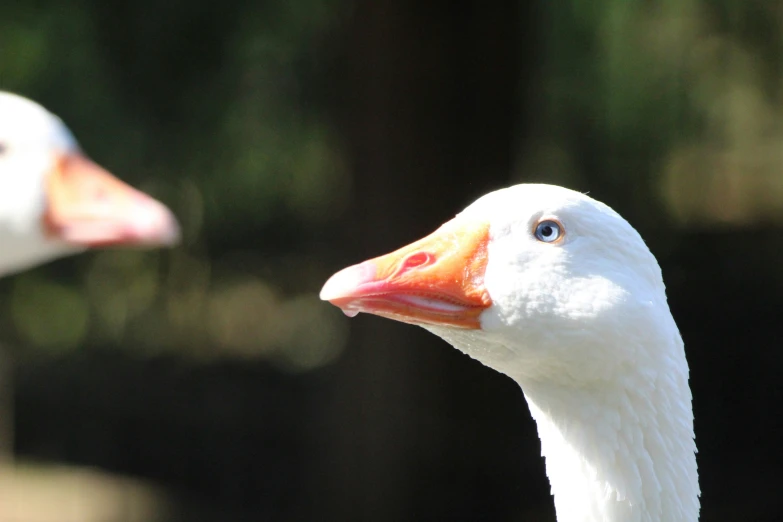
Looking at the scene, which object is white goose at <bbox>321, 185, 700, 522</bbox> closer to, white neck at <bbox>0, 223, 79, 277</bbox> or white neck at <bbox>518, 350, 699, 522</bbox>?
white neck at <bbox>518, 350, 699, 522</bbox>

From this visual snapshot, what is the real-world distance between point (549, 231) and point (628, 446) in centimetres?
54

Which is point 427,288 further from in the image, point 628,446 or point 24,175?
point 24,175

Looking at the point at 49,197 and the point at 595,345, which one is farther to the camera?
the point at 49,197

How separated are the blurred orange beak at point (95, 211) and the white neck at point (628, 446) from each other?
5.36 feet

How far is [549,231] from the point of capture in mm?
2355

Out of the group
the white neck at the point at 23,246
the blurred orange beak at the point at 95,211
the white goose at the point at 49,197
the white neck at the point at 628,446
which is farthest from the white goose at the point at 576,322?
the white neck at the point at 23,246

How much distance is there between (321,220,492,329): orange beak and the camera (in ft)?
7.72

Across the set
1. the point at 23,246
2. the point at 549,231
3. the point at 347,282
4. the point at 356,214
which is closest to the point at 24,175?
the point at 23,246

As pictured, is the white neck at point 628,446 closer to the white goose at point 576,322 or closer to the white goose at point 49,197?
the white goose at point 576,322

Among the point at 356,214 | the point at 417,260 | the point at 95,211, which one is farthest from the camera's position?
the point at 356,214

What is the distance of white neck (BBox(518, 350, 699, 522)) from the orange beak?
28cm

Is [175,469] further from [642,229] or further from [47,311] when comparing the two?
[642,229]

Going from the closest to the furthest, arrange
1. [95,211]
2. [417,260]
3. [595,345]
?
1. [595,345]
2. [417,260]
3. [95,211]

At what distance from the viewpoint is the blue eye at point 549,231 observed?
235cm
